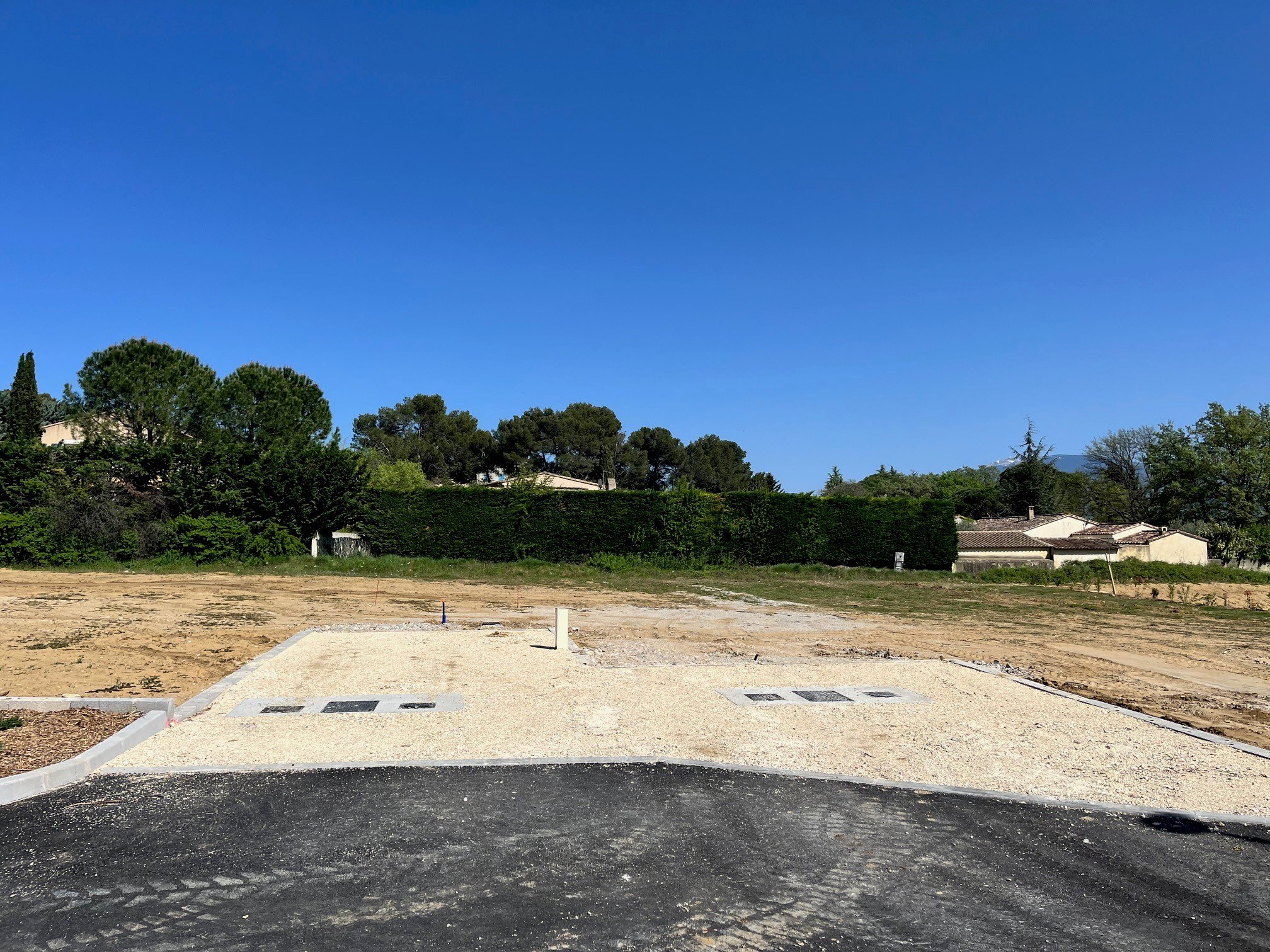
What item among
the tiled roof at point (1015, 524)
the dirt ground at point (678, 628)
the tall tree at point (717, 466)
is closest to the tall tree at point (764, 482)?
the tall tree at point (717, 466)

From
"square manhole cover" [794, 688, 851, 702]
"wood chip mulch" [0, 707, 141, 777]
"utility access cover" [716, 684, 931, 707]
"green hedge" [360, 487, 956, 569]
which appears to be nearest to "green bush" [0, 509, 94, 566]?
"green hedge" [360, 487, 956, 569]

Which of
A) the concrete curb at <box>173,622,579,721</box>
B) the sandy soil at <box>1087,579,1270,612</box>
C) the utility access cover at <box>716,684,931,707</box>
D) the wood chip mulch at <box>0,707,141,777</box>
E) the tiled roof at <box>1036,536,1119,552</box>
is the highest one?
Result: the tiled roof at <box>1036,536,1119,552</box>

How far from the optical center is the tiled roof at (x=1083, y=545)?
42719 mm

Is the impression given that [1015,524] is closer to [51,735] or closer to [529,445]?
[529,445]

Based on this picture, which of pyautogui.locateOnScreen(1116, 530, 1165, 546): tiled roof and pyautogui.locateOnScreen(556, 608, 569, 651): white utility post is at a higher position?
pyautogui.locateOnScreen(1116, 530, 1165, 546): tiled roof

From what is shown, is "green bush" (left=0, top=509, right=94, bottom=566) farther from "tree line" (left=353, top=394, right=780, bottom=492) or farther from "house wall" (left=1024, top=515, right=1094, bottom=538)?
"house wall" (left=1024, top=515, right=1094, bottom=538)

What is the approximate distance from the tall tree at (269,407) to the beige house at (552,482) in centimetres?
927

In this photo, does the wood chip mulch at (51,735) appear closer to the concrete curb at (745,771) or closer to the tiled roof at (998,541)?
Answer: the concrete curb at (745,771)

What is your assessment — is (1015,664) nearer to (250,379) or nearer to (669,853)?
(669,853)

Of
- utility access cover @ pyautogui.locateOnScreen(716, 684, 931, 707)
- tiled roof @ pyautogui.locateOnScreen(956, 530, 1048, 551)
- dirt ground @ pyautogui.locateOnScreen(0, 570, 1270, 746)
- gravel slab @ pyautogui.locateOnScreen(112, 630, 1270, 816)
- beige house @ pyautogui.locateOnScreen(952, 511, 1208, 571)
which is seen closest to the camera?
gravel slab @ pyautogui.locateOnScreen(112, 630, 1270, 816)

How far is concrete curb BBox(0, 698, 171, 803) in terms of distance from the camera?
5.65m

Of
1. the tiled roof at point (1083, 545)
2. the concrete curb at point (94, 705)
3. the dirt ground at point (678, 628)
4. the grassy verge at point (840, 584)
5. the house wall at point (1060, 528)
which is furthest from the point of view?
the house wall at point (1060, 528)

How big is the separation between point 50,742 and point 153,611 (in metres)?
10.1

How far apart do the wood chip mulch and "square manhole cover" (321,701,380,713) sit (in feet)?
5.66
